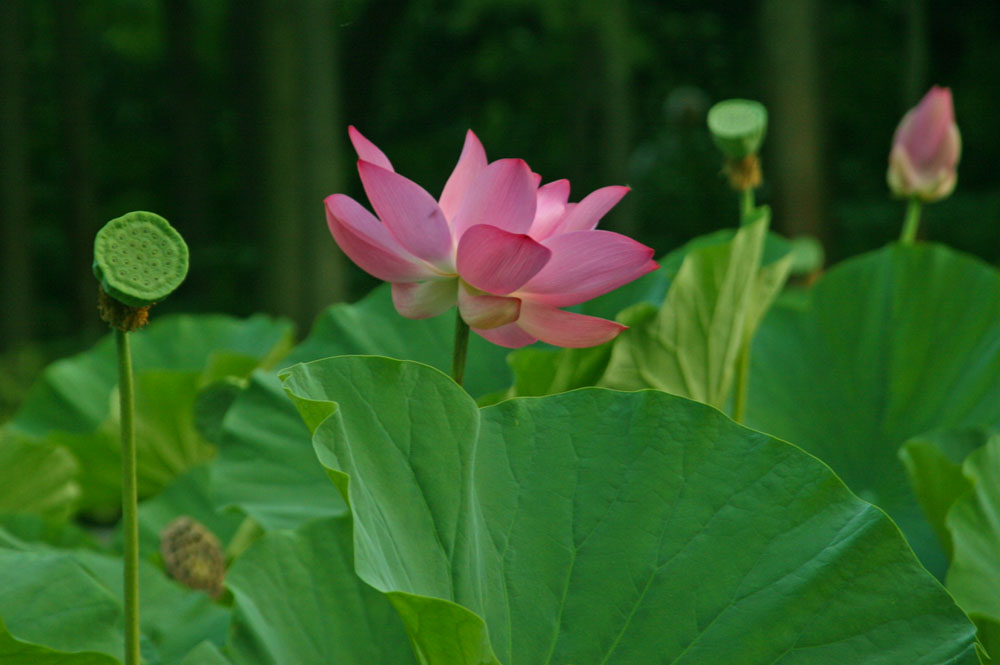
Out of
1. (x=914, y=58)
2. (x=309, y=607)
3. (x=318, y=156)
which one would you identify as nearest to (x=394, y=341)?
(x=309, y=607)

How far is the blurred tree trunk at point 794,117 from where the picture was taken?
3.18 meters

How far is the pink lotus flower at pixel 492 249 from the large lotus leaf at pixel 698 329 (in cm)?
18

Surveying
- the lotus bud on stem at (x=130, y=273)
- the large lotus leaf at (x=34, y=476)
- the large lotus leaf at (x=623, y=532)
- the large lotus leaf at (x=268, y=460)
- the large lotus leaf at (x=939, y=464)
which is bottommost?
the large lotus leaf at (x=34, y=476)

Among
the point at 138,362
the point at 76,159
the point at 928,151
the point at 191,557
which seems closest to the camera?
the point at 191,557

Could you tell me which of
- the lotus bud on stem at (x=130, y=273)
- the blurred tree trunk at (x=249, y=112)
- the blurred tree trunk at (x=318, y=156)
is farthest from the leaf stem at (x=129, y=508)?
the blurred tree trunk at (x=249, y=112)

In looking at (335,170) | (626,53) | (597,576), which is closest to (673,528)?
(597,576)

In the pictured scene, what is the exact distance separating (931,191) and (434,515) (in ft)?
2.57

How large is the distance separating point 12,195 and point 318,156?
1.99m

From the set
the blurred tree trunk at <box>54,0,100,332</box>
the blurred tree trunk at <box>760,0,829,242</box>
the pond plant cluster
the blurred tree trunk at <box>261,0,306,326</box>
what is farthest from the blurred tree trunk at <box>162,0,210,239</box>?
the pond plant cluster

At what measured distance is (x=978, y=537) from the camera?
1.96ft

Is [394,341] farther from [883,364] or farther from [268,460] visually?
[883,364]

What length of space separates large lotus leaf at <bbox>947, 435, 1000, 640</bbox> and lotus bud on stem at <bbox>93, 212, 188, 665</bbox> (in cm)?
46

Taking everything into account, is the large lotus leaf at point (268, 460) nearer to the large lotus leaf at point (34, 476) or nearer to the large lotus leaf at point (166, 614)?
the large lotus leaf at point (166, 614)

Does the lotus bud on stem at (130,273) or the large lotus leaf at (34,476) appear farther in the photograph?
the large lotus leaf at (34,476)
